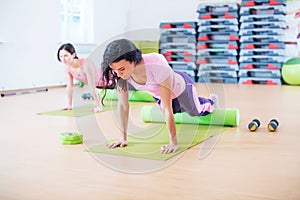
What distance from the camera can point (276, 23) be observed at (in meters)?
5.70

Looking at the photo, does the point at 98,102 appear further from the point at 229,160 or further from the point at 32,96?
the point at 229,160

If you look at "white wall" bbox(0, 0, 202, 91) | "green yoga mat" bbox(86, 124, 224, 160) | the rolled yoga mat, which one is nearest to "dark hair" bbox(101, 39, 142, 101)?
"green yoga mat" bbox(86, 124, 224, 160)

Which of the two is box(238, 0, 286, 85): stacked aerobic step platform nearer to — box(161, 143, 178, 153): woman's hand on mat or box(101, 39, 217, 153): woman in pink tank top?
box(101, 39, 217, 153): woman in pink tank top

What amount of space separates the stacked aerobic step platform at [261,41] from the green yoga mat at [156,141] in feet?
11.9

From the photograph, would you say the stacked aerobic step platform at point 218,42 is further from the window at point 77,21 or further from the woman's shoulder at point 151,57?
the woman's shoulder at point 151,57

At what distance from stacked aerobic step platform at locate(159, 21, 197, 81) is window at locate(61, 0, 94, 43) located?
114 centimetres

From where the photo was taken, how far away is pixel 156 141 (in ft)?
6.80

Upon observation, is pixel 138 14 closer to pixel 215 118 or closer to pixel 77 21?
pixel 77 21

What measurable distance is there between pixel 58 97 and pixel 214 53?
2.99 m

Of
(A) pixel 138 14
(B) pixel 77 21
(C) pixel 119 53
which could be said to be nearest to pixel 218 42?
(A) pixel 138 14

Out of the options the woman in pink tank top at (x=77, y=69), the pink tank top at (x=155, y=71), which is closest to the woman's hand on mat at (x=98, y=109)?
the woman in pink tank top at (x=77, y=69)

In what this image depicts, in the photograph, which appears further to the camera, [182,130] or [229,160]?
[182,130]

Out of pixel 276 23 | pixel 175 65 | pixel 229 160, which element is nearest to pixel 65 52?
pixel 229 160

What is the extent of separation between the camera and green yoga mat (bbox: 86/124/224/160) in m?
1.81
